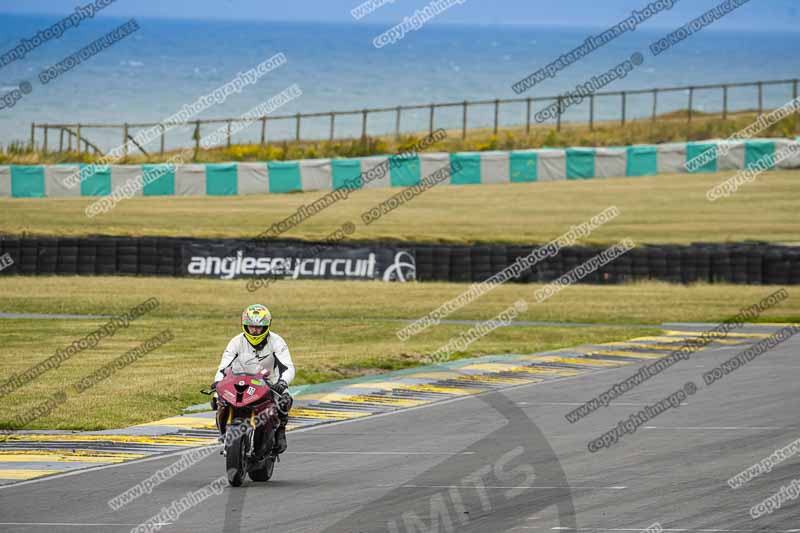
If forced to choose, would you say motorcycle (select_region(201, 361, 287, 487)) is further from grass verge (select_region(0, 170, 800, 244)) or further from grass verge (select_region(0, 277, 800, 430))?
grass verge (select_region(0, 170, 800, 244))

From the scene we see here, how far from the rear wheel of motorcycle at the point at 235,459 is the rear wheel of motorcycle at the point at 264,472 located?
29 centimetres

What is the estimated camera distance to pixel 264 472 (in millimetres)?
12188

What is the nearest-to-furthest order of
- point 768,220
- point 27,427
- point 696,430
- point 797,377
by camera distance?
point 696,430 → point 27,427 → point 797,377 → point 768,220

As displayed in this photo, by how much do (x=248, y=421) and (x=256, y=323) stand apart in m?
0.96

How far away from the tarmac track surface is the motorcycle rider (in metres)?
0.74

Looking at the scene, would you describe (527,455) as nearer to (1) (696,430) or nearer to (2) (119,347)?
(1) (696,430)

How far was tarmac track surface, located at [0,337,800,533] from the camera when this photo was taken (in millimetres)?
10320

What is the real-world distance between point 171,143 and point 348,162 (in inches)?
2460

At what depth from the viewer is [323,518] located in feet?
34.3

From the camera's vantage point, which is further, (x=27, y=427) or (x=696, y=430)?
(x=27, y=427)

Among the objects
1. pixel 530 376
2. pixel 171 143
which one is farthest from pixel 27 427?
pixel 171 143

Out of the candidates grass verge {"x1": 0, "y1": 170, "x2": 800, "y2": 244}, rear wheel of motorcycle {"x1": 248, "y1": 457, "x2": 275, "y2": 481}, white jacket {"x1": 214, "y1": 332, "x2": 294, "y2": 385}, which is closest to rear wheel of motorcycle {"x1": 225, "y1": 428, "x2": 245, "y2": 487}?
rear wheel of motorcycle {"x1": 248, "y1": 457, "x2": 275, "y2": 481}

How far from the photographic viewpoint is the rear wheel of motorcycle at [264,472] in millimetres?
12148

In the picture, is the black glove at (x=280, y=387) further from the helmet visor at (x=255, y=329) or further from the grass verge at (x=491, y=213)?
the grass verge at (x=491, y=213)
